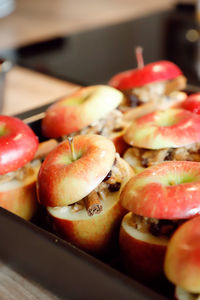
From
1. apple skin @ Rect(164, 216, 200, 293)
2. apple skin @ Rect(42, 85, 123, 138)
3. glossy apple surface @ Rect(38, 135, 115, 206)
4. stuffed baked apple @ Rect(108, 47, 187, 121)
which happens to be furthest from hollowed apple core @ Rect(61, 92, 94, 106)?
apple skin @ Rect(164, 216, 200, 293)

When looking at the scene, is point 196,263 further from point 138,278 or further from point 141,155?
point 141,155

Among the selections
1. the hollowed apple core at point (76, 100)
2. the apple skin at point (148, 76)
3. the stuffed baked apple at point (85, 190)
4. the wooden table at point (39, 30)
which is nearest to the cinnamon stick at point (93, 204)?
the stuffed baked apple at point (85, 190)

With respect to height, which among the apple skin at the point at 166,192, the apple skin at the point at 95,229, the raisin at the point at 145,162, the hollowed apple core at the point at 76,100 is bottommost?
the apple skin at the point at 95,229

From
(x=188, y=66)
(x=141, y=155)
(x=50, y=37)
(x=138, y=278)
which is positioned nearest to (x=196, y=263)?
(x=138, y=278)

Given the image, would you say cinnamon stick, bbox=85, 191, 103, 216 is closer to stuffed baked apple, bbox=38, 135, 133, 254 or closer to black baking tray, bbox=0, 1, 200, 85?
stuffed baked apple, bbox=38, 135, 133, 254

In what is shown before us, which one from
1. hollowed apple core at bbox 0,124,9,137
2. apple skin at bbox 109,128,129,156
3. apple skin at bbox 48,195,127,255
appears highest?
hollowed apple core at bbox 0,124,9,137

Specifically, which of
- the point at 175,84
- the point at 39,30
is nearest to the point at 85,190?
the point at 175,84

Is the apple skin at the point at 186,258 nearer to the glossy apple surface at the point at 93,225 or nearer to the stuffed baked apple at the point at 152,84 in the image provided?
the glossy apple surface at the point at 93,225
